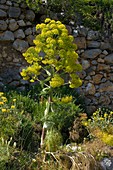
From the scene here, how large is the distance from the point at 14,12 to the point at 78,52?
4.55ft

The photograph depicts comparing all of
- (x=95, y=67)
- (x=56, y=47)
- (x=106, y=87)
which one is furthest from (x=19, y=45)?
(x=56, y=47)

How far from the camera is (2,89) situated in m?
5.91

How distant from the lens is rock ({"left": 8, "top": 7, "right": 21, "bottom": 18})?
6.13 meters

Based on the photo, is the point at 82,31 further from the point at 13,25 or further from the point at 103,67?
the point at 13,25

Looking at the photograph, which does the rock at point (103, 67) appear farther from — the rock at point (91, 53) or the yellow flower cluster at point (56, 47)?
the yellow flower cluster at point (56, 47)

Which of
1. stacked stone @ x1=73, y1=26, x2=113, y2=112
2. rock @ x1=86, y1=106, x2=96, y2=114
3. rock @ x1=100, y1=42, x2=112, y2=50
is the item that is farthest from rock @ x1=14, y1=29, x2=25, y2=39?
rock @ x1=86, y1=106, x2=96, y2=114

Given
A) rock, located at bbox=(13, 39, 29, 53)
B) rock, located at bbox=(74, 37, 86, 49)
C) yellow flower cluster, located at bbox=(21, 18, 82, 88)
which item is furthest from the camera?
rock, located at bbox=(74, 37, 86, 49)

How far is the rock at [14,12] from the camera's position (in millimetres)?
6133

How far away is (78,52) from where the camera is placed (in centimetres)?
658

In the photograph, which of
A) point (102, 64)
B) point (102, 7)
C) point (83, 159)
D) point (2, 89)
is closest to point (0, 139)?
point (83, 159)

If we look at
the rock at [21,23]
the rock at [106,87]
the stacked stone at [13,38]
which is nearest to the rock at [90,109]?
the rock at [106,87]

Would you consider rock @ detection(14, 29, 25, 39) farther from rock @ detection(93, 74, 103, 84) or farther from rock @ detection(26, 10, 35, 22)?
rock @ detection(93, 74, 103, 84)

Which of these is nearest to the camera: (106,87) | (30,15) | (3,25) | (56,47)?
(56,47)

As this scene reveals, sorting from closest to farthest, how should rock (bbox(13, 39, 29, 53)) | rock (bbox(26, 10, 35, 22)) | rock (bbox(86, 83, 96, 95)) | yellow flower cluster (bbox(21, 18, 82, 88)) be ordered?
yellow flower cluster (bbox(21, 18, 82, 88)) < rock (bbox(13, 39, 29, 53)) < rock (bbox(26, 10, 35, 22)) < rock (bbox(86, 83, 96, 95))
